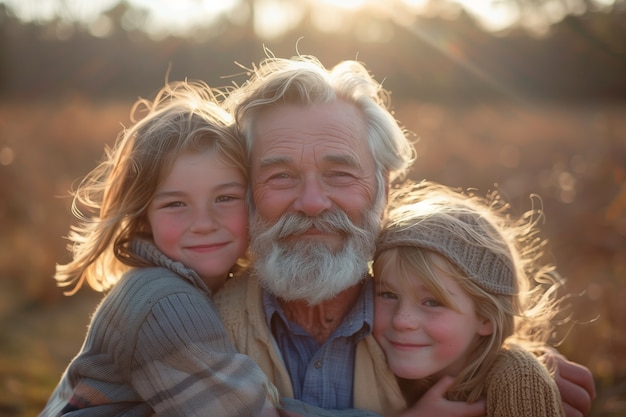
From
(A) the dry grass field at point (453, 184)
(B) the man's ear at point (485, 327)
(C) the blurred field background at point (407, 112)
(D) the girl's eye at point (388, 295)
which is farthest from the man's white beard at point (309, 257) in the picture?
(C) the blurred field background at point (407, 112)

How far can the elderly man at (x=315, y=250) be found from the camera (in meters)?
3.29

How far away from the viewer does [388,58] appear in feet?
81.9

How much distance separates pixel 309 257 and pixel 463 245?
2.44 feet

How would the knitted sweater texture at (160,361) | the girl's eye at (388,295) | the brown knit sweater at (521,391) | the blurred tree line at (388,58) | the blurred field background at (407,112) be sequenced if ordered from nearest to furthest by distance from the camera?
the knitted sweater texture at (160,361) < the brown knit sweater at (521,391) < the girl's eye at (388,295) < the blurred field background at (407,112) < the blurred tree line at (388,58)

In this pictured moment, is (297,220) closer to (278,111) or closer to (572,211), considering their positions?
(278,111)

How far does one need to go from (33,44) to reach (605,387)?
2505 centimetres

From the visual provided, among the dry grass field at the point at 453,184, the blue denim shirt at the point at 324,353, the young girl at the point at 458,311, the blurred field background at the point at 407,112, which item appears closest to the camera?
the young girl at the point at 458,311

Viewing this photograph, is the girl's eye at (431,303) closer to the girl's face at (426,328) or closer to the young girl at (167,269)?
the girl's face at (426,328)

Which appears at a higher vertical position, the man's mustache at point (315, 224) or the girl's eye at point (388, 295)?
the man's mustache at point (315, 224)

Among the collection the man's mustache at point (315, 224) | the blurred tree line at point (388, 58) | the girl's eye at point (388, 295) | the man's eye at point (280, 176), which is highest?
the blurred tree line at point (388, 58)

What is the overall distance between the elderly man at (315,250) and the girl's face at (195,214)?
0.59 ft

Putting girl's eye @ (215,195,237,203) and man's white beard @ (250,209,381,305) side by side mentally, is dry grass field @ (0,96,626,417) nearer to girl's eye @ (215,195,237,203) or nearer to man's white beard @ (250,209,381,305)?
man's white beard @ (250,209,381,305)

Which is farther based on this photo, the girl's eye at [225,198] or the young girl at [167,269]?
the girl's eye at [225,198]

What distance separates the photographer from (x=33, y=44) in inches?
1008
